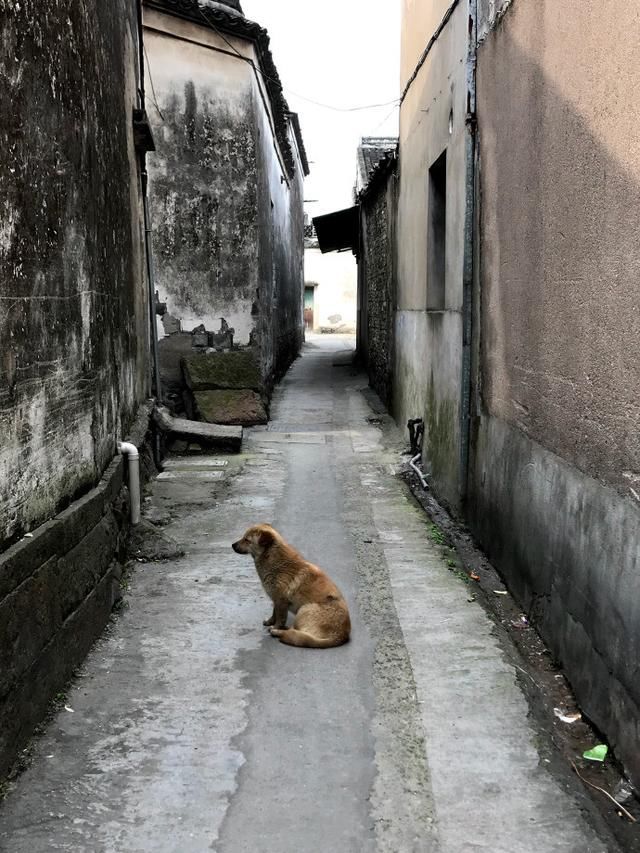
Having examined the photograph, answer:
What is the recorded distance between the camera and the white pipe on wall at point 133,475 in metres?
5.87

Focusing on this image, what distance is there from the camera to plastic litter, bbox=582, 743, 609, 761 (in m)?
3.24

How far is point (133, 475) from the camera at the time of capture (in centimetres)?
592

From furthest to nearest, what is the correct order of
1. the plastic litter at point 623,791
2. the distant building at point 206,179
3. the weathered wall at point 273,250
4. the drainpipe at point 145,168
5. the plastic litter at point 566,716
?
the weathered wall at point 273,250, the distant building at point 206,179, the drainpipe at point 145,168, the plastic litter at point 566,716, the plastic litter at point 623,791

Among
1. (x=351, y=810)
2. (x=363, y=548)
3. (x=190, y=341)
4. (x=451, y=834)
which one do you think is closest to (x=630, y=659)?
(x=451, y=834)

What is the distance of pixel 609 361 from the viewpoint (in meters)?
3.40

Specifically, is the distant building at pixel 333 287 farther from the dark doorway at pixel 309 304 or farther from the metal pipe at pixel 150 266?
the metal pipe at pixel 150 266

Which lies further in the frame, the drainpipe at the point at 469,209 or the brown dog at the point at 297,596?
the drainpipe at the point at 469,209

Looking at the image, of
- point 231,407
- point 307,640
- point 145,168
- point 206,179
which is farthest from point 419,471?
point 206,179

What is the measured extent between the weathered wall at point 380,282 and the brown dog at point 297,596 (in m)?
8.02

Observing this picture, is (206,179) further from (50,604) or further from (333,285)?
(333,285)

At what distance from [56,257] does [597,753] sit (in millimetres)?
3435

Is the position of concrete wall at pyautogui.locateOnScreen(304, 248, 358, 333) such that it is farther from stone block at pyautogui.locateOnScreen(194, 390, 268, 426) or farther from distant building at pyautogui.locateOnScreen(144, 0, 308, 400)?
Result: stone block at pyautogui.locateOnScreen(194, 390, 268, 426)

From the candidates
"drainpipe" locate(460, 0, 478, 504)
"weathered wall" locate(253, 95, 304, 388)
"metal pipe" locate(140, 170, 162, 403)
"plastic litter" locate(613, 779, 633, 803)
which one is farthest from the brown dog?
"weathered wall" locate(253, 95, 304, 388)

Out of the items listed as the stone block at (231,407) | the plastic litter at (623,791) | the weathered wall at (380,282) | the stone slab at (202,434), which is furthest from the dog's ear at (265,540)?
the weathered wall at (380,282)
